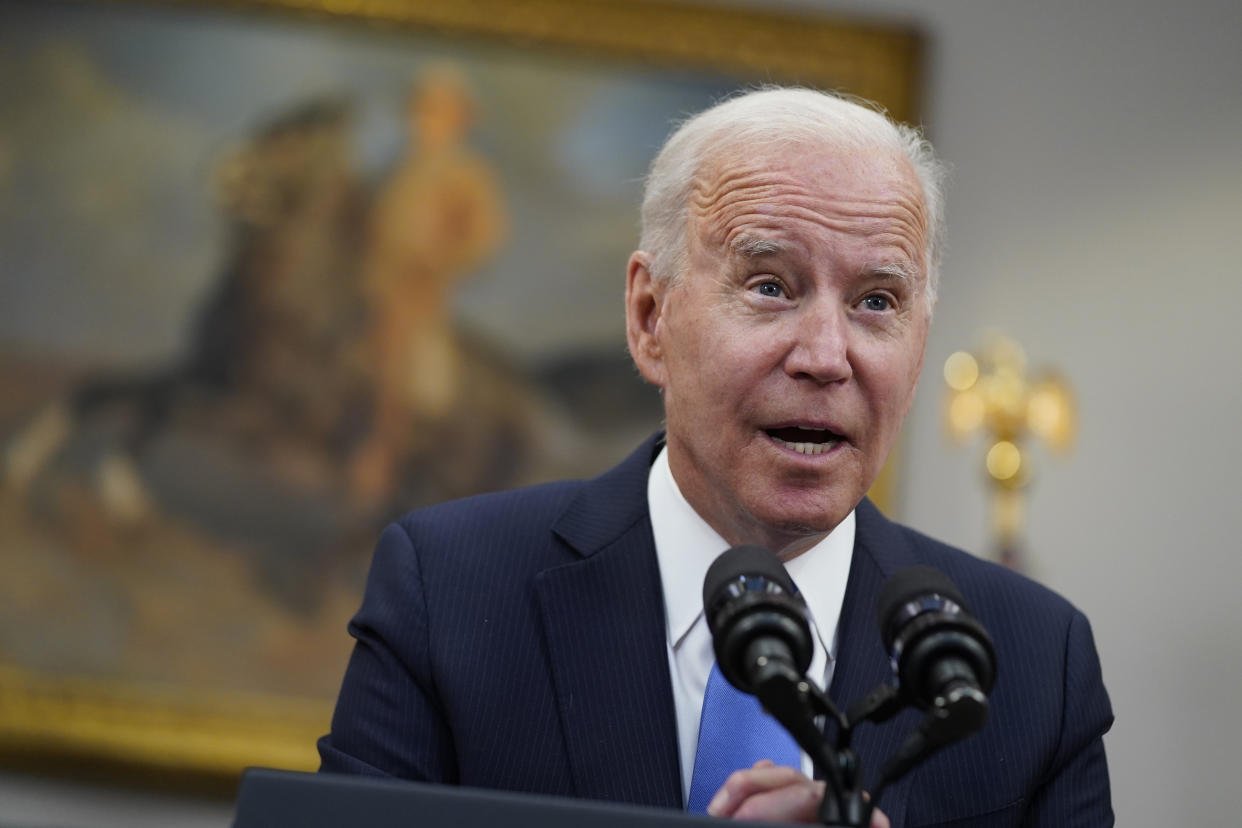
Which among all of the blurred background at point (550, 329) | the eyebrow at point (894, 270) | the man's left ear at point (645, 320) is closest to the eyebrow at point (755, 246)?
the eyebrow at point (894, 270)

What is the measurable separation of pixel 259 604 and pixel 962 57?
3.51 meters

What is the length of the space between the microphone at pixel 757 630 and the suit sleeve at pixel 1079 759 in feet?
2.94

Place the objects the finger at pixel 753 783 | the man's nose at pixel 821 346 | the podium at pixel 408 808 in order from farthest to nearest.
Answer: the man's nose at pixel 821 346 < the finger at pixel 753 783 < the podium at pixel 408 808

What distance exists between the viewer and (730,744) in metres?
1.81

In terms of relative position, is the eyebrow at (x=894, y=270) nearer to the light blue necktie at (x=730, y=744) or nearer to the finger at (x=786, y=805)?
the light blue necktie at (x=730, y=744)

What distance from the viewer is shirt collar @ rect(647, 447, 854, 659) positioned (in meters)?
1.99

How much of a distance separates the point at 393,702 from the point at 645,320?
2.30ft

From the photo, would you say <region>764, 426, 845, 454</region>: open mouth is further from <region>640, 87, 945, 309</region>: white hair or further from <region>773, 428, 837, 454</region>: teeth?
<region>640, 87, 945, 309</region>: white hair

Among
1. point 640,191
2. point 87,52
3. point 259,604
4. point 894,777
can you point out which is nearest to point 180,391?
point 259,604

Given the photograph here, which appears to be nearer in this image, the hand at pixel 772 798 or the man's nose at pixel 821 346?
the hand at pixel 772 798

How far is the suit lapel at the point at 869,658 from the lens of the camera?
6.13ft

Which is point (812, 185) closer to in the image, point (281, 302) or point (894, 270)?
point (894, 270)

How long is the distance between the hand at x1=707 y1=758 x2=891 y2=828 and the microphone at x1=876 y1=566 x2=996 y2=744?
5.1 inches

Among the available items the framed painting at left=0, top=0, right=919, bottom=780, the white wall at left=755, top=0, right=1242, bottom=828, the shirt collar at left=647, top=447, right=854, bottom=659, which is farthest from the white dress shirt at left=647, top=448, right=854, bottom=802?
the white wall at left=755, top=0, right=1242, bottom=828
